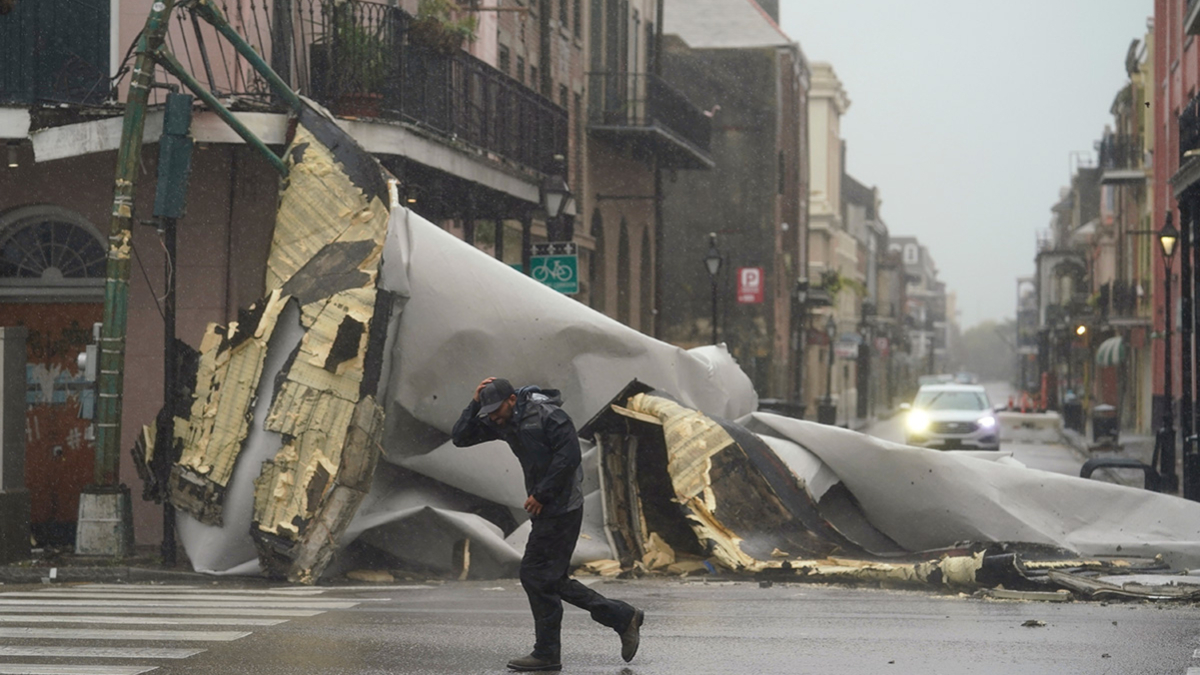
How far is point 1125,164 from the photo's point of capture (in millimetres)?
48188

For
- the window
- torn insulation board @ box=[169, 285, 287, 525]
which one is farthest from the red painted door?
torn insulation board @ box=[169, 285, 287, 525]

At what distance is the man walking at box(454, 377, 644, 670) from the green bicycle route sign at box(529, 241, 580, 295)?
1352 cm

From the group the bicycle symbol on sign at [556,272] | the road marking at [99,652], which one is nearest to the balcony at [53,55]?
the bicycle symbol on sign at [556,272]

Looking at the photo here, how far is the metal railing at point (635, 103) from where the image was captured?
1266 inches

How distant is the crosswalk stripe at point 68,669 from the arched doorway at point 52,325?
8684 millimetres

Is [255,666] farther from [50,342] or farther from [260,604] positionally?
[50,342]

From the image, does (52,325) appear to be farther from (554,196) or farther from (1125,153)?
(1125,153)

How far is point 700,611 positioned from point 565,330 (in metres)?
4.27

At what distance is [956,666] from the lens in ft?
24.6

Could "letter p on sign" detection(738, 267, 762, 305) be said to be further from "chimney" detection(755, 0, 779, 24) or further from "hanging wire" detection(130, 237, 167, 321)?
"hanging wire" detection(130, 237, 167, 321)

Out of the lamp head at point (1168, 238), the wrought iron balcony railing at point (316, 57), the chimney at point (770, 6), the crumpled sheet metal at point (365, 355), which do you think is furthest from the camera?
the chimney at point (770, 6)

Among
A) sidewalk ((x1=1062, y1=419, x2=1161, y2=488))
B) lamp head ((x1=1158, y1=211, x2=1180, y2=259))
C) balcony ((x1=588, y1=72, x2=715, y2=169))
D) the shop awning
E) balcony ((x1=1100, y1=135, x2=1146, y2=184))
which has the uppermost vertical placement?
balcony ((x1=1100, y1=135, x2=1146, y2=184))

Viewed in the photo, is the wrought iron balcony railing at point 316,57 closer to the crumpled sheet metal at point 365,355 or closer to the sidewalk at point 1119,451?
the crumpled sheet metal at point 365,355

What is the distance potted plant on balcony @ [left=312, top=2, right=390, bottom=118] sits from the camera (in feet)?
53.5
